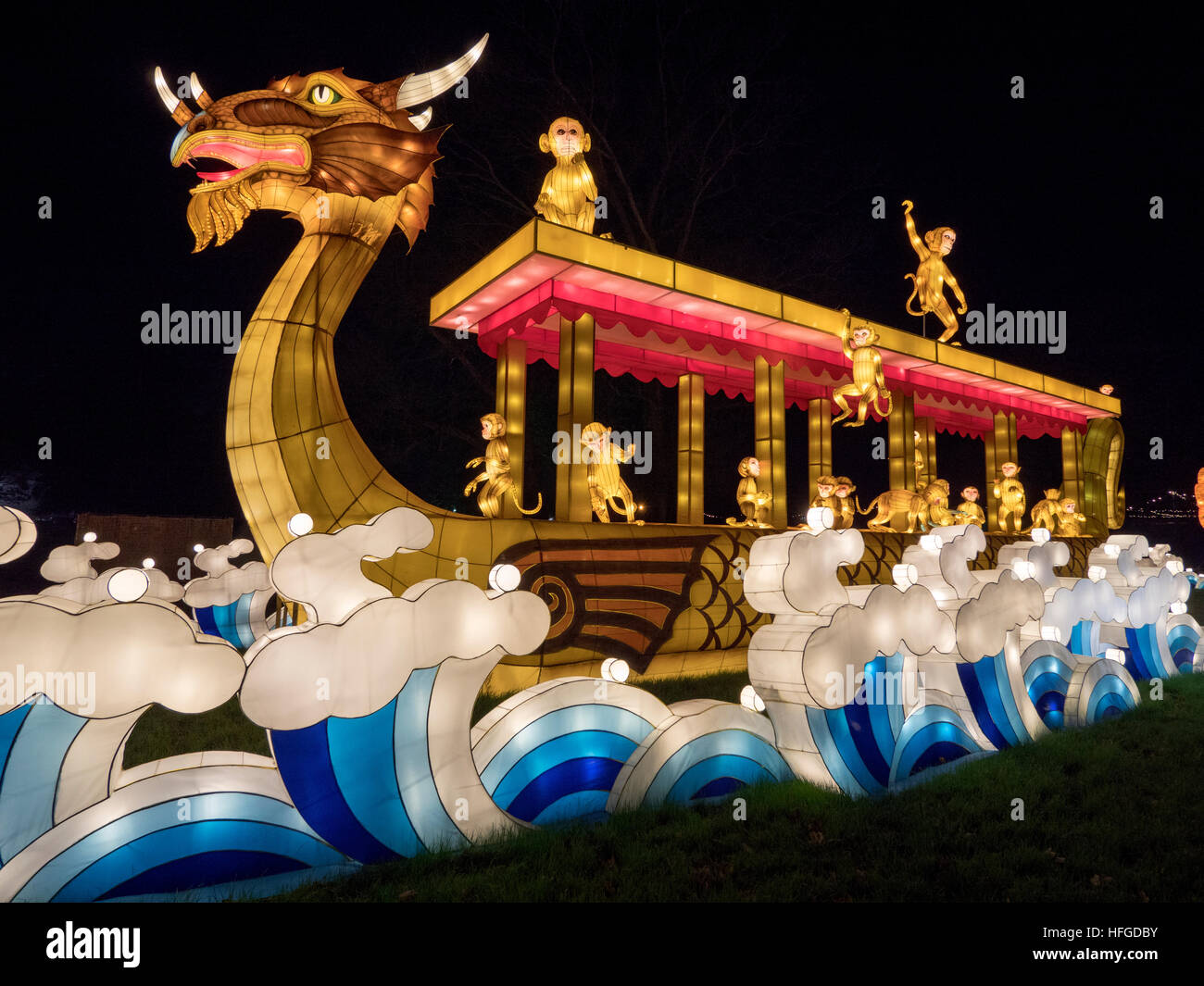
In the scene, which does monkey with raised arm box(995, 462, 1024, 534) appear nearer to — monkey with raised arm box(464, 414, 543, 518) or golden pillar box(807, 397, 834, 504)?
golden pillar box(807, 397, 834, 504)

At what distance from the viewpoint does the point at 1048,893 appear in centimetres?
232

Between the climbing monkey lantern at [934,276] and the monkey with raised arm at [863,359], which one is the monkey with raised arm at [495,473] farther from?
the climbing monkey lantern at [934,276]

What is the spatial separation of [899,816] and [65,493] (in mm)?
16200

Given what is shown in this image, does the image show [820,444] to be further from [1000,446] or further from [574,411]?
[574,411]

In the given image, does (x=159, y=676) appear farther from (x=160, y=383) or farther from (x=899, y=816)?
(x=160, y=383)

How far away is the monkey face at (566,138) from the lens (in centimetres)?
657

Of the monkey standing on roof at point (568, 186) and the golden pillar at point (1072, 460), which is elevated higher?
the monkey standing on roof at point (568, 186)

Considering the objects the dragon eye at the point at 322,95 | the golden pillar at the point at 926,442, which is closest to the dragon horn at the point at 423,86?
the dragon eye at the point at 322,95

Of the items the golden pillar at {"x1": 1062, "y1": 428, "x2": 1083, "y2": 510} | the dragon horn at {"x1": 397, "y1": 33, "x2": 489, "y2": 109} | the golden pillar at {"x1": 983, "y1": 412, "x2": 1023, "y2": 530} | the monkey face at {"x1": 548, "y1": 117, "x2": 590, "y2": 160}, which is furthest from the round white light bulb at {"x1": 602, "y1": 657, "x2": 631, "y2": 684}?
the golden pillar at {"x1": 1062, "y1": 428, "x2": 1083, "y2": 510}

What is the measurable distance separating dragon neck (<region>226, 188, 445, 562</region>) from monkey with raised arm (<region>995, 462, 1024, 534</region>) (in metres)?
9.30

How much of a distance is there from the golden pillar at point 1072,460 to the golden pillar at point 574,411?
9.44m

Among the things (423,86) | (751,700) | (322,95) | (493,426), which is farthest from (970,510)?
(322,95)

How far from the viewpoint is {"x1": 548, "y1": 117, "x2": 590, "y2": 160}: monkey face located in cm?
657
